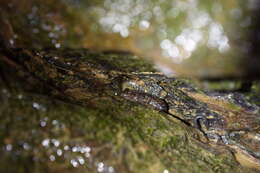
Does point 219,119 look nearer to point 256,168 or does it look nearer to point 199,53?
point 256,168

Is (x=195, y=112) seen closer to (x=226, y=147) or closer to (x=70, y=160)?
(x=226, y=147)

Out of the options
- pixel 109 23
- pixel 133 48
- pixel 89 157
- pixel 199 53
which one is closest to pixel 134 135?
pixel 89 157

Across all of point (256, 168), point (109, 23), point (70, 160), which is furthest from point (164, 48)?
point (256, 168)

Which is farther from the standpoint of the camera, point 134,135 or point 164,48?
point 134,135

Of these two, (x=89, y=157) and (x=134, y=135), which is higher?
(x=134, y=135)

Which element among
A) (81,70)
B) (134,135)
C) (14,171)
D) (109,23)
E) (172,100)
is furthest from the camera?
(172,100)

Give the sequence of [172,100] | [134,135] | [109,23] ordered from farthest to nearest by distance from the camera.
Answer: [172,100]
[134,135]
[109,23]

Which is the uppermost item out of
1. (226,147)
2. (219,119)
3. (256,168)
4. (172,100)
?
(172,100)
